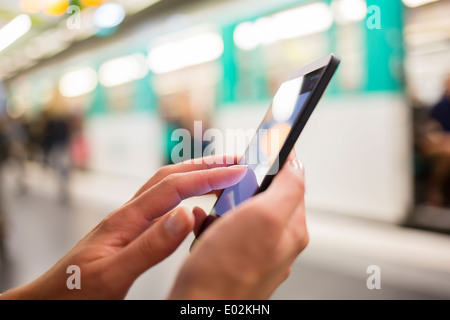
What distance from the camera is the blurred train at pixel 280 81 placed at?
3682 mm

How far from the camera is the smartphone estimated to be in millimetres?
726

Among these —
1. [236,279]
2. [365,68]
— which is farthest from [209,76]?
[236,279]

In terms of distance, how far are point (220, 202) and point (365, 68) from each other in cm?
339

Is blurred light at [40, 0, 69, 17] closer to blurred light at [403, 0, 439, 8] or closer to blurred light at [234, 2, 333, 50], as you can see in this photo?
blurred light at [234, 2, 333, 50]

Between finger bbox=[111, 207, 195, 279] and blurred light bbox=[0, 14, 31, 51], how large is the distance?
8514mm

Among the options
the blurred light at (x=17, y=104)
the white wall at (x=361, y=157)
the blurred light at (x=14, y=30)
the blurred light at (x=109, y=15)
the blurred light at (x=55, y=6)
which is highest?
the blurred light at (x=14, y=30)

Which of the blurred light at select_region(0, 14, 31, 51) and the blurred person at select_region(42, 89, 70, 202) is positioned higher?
the blurred light at select_region(0, 14, 31, 51)

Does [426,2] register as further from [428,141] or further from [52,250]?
[52,250]

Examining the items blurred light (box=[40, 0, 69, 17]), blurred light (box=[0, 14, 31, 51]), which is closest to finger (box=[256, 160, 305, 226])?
blurred light (box=[40, 0, 69, 17])

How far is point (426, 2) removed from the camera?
3387 millimetres

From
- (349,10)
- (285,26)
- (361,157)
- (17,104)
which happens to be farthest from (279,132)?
(17,104)

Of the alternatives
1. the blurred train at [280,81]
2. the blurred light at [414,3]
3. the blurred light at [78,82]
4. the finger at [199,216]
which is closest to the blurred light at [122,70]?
the blurred train at [280,81]

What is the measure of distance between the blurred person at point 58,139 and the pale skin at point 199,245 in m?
5.44

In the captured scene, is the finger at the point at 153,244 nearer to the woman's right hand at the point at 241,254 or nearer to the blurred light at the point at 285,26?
the woman's right hand at the point at 241,254
